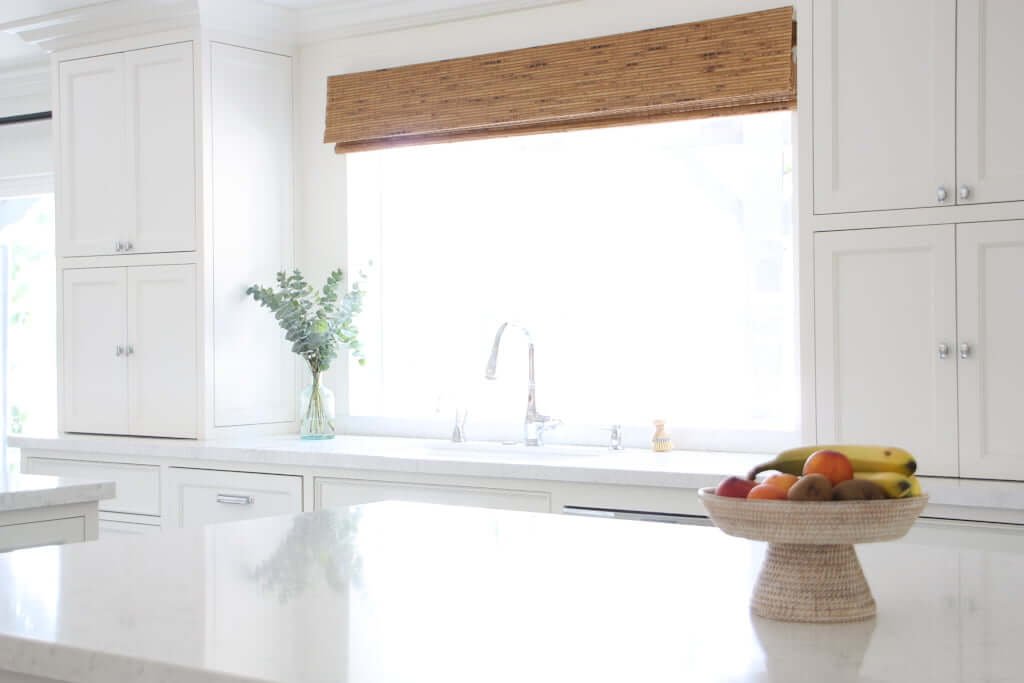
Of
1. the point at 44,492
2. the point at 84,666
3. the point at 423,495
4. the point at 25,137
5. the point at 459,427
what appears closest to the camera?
the point at 84,666

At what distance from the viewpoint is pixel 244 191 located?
436 cm

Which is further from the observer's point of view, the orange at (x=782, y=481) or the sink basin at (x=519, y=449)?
the sink basin at (x=519, y=449)

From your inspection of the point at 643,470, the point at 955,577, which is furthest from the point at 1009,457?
the point at 955,577

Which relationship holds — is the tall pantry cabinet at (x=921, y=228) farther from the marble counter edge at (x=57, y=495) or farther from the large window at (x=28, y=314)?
the large window at (x=28, y=314)

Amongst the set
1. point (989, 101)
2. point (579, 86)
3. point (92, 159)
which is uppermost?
point (579, 86)

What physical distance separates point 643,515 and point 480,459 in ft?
2.11

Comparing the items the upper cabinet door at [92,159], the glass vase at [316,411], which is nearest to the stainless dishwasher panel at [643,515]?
the glass vase at [316,411]

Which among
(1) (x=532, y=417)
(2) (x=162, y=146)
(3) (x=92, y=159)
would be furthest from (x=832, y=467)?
(3) (x=92, y=159)

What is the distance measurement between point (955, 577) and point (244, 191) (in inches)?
129

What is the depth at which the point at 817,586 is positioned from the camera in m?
1.35

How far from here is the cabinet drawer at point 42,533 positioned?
2641 millimetres

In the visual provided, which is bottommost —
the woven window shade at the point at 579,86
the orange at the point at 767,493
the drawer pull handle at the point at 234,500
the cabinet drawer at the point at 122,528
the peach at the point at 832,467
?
the cabinet drawer at the point at 122,528

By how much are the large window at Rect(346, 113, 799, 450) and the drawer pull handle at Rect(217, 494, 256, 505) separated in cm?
74

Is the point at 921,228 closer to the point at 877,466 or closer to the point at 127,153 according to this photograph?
the point at 877,466
